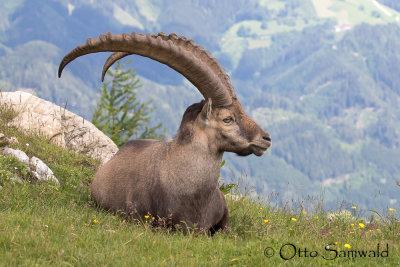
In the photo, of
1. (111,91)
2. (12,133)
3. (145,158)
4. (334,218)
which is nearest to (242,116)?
(145,158)

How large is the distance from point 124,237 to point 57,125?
8.71 metres

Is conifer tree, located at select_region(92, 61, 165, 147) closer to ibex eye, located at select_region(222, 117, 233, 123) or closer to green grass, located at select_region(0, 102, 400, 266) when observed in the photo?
green grass, located at select_region(0, 102, 400, 266)

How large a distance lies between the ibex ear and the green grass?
6.24ft

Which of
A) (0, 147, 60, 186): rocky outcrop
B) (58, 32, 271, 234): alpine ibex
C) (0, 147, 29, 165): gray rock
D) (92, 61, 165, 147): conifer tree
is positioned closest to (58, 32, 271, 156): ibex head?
(58, 32, 271, 234): alpine ibex

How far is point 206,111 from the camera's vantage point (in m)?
8.34

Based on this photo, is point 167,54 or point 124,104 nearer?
point 167,54

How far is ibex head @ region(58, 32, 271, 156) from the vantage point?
813 cm

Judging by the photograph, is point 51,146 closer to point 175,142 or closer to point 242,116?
point 175,142

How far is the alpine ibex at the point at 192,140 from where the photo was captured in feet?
26.8

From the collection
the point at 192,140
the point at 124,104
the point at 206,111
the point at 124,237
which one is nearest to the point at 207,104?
the point at 206,111

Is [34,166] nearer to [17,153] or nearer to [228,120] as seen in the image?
[17,153]

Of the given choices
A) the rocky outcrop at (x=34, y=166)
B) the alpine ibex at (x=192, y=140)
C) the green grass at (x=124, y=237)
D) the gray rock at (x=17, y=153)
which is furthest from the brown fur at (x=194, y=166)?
the gray rock at (x=17, y=153)

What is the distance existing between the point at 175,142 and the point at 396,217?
4.46 m

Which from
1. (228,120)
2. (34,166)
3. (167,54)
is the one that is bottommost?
(34,166)
